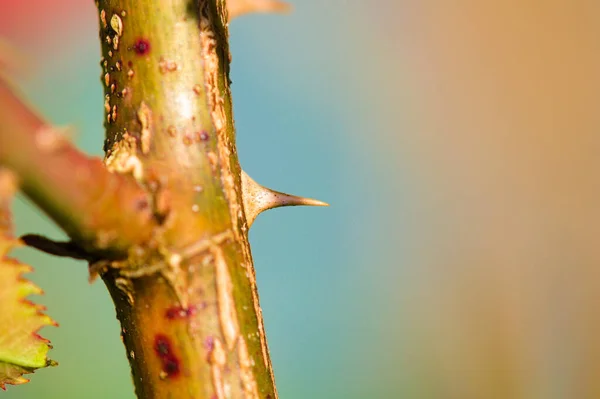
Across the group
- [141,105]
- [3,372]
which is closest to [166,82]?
[141,105]

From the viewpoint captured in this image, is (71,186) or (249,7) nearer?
(71,186)

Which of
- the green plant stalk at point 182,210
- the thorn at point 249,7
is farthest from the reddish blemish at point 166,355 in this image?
the thorn at point 249,7

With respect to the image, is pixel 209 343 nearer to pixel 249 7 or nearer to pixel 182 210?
pixel 182 210

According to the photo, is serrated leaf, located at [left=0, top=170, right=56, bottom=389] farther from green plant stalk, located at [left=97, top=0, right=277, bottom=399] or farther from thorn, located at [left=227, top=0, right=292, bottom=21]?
thorn, located at [left=227, top=0, right=292, bottom=21]

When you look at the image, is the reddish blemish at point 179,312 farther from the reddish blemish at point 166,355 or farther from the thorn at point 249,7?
the thorn at point 249,7

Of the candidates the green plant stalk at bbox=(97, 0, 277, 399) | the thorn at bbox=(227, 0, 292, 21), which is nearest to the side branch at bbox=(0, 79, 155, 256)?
the green plant stalk at bbox=(97, 0, 277, 399)

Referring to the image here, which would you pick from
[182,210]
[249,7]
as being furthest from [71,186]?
[249,7]
